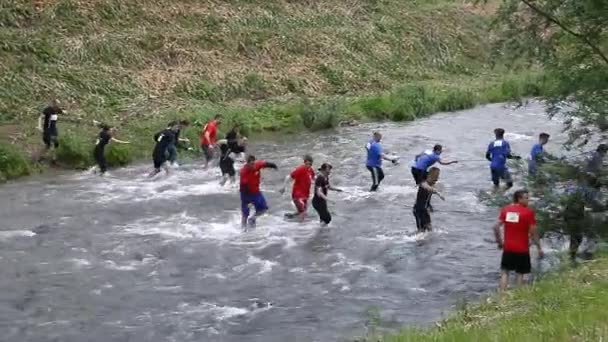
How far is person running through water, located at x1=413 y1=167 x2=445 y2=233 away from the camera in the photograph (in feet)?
58.3

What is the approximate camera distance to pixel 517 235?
1409cm

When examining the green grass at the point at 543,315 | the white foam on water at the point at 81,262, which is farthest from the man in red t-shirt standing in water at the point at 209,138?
the green grass at the point at 543,315

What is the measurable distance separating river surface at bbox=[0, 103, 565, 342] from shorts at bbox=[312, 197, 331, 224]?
0.24 meters

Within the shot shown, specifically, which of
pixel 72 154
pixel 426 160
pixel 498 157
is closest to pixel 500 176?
pixel 498 157

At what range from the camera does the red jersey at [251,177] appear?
62.8 feet

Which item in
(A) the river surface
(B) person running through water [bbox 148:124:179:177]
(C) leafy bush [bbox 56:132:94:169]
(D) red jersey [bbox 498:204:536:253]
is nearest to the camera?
(D) red jersey [bbox 498:204:536:253]

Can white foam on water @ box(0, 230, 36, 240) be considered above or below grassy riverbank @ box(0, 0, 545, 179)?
below

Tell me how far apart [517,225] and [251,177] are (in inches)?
262

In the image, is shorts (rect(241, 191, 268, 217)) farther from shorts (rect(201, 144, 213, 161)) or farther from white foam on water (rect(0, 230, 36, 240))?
shorts (rect(201, 144, 213, 161))

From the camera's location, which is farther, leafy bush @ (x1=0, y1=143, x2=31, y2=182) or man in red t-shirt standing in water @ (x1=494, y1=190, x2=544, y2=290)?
leafy bush @ (x1=0, y1=143, x2=31, y2=182)

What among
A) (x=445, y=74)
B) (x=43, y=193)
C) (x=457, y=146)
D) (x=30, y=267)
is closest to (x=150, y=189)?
(x=43, y=193)

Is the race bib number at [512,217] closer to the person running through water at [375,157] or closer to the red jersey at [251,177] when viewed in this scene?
the red jersey at [251,177]

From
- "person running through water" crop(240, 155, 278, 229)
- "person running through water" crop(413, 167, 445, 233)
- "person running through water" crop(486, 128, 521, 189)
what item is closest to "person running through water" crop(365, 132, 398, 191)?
Result: "person running through water" crop(486, 128, 521, 189)

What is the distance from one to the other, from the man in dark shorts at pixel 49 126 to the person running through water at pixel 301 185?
9.19m
